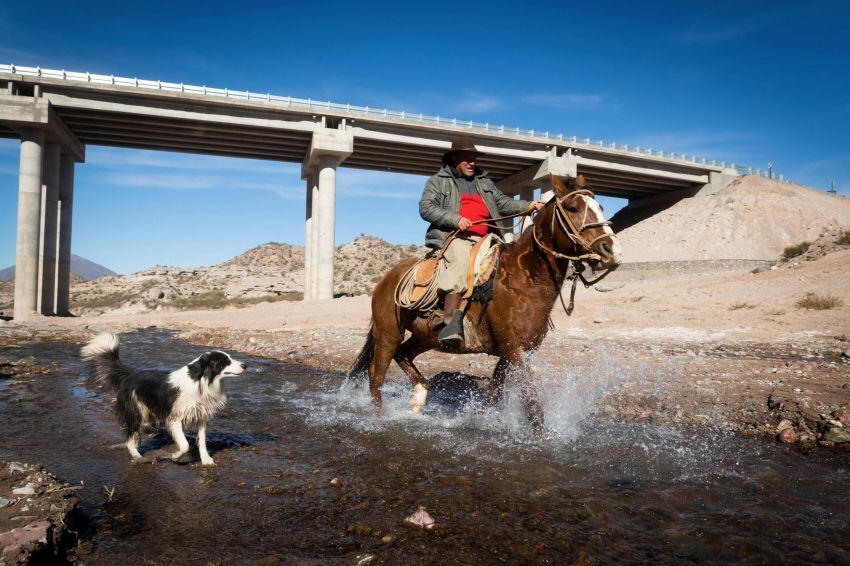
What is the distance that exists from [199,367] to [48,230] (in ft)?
106

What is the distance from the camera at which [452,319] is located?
5.44 meters

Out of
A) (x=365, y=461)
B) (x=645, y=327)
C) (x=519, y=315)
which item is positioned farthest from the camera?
(x=645, y=327)

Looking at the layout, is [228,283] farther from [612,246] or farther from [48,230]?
[612,246]

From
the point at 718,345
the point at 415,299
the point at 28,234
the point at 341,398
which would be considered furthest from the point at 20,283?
the point at 718,345

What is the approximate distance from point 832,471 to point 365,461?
4034 millimetres

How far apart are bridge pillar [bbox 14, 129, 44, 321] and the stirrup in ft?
100.0

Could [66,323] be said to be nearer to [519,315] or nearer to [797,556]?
[519,315]

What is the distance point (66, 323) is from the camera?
23.7 metres

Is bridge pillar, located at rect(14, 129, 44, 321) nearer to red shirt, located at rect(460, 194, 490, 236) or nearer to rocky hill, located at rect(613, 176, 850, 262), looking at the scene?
red shirt, located at rect(460, 194, 490, 236)

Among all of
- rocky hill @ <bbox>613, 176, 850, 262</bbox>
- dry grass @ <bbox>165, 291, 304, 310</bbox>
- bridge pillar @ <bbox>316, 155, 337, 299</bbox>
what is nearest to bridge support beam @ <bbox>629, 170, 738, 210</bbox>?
rocky hill @ <bbox>613, 176, 850, 262</bbox>

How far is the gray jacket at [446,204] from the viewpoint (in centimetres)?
584

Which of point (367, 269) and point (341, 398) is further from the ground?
point (367, 269)

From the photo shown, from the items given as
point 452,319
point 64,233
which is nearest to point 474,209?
point 452,319

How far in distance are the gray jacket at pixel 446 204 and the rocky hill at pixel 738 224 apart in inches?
1670
